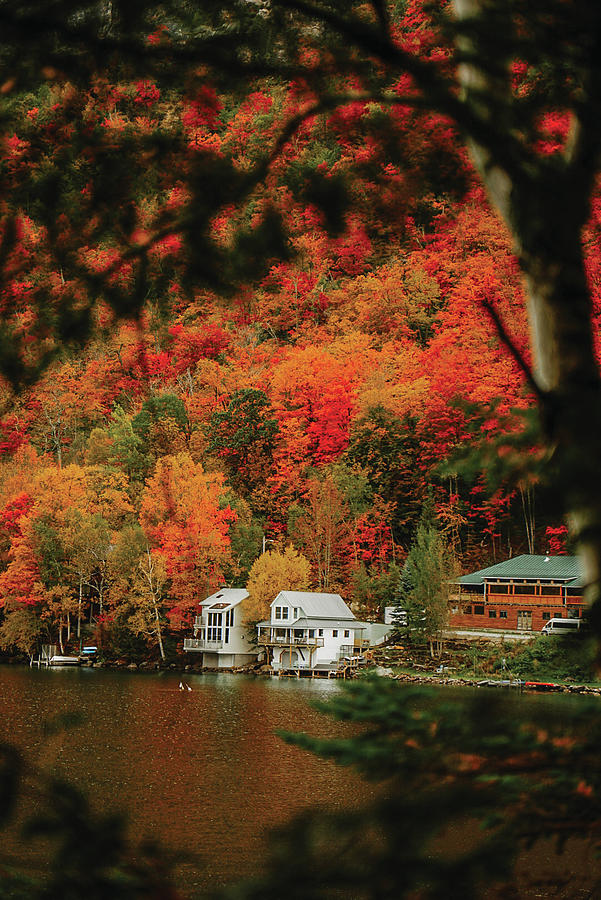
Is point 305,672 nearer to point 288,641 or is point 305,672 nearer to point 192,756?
point 288,641

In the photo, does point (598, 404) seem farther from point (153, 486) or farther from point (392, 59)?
point (153, 486)

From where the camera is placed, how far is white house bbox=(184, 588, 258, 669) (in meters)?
33.2

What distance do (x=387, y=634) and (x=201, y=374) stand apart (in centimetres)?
1263

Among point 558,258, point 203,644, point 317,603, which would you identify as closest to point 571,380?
point 558,258

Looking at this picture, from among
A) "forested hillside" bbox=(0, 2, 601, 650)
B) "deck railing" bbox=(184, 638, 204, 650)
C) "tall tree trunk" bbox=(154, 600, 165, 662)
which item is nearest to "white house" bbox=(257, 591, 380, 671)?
"forested hillside" bbox=(0, 2, 601, 650)

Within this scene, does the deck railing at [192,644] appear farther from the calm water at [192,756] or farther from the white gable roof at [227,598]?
the calm water at [192,756]

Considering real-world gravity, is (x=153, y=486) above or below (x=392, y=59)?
above

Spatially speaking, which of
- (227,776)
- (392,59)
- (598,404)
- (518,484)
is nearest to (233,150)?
(392,59)

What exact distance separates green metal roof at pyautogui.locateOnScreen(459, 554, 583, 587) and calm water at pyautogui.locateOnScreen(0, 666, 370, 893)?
22.5 ft

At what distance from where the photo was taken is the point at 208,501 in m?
33.1

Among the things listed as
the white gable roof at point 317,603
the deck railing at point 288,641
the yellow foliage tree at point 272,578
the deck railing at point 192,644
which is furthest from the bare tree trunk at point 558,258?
the deck railing at point 192,644

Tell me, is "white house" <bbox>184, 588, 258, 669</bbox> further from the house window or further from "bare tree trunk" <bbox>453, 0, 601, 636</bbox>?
"bare tree trunk" <bbox>453, 0, 601, 636</bbox>

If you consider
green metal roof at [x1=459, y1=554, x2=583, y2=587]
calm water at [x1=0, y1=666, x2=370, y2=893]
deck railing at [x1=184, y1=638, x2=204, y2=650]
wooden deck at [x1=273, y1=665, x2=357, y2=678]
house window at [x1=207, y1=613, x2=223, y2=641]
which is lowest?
calm water at [x1=0, y1=666, x2=370, y2=893]

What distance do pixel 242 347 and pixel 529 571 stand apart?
43.5 ft
